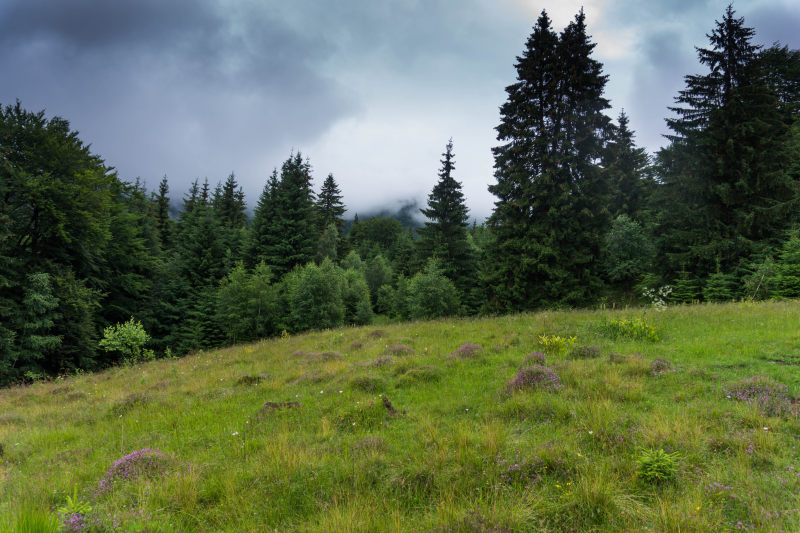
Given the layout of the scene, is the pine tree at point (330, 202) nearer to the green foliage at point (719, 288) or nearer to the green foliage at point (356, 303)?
the green foliage at point (356, 303)

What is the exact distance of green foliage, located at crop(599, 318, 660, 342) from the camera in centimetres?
839

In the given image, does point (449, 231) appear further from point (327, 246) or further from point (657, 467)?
point (657, 467)

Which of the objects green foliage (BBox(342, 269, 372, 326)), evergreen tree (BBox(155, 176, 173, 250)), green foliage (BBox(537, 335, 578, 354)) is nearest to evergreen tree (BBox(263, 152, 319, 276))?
green foliage (BBox(342, 269, 372, 326))

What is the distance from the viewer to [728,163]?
20.0 m

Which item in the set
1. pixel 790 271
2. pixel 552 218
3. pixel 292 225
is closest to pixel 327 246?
pixel 292 225

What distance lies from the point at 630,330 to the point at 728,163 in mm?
20037

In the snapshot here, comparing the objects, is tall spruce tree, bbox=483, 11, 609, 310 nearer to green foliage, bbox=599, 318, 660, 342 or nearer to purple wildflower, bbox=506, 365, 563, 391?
green foliage, bbox=599, 318, 660, 342

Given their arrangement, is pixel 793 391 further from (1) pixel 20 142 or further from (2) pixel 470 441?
(1) pixel 20 142

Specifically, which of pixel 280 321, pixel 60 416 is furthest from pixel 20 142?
pixel 60 416

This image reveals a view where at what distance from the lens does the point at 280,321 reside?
27328mm

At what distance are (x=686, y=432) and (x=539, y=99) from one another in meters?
23.1

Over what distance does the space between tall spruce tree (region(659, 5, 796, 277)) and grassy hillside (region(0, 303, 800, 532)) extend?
49.3 ft

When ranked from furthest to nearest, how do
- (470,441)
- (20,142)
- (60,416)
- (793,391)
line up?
(20,142) < (60,416) < (793,391) < (470,441)

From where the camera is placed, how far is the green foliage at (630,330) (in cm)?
839
